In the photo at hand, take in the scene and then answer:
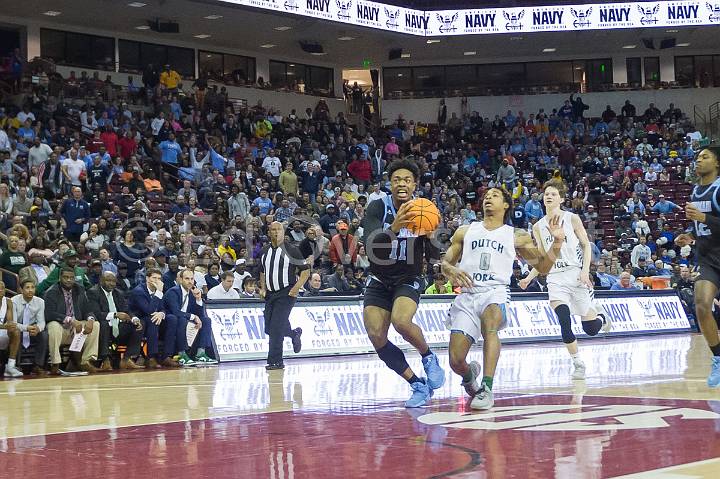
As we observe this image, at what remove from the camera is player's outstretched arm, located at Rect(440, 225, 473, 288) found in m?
9.06

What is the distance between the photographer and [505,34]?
39.6m

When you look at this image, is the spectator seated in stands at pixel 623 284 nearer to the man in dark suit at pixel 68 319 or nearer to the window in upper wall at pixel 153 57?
the man in dark suit at pixel 68 319

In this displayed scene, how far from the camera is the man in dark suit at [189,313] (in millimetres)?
16969

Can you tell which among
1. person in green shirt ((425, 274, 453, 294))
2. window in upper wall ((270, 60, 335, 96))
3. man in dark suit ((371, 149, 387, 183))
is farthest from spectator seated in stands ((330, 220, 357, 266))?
window in upper wall ((270, 60, 335, 96))

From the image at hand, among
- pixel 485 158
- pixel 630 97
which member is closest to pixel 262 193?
pixel 485 158

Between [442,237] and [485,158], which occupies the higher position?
[485,158]

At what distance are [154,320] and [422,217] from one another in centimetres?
878

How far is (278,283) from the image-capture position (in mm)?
15359

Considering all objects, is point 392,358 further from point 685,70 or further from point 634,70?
point 685,70

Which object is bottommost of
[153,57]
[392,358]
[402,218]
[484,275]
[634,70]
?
[392,358]

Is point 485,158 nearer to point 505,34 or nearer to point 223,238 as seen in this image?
point 505,34

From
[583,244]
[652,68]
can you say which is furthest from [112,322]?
[652,68]

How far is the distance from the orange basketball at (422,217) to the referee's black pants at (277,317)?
6.64 meters

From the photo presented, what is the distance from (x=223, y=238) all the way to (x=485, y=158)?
17388 mm
